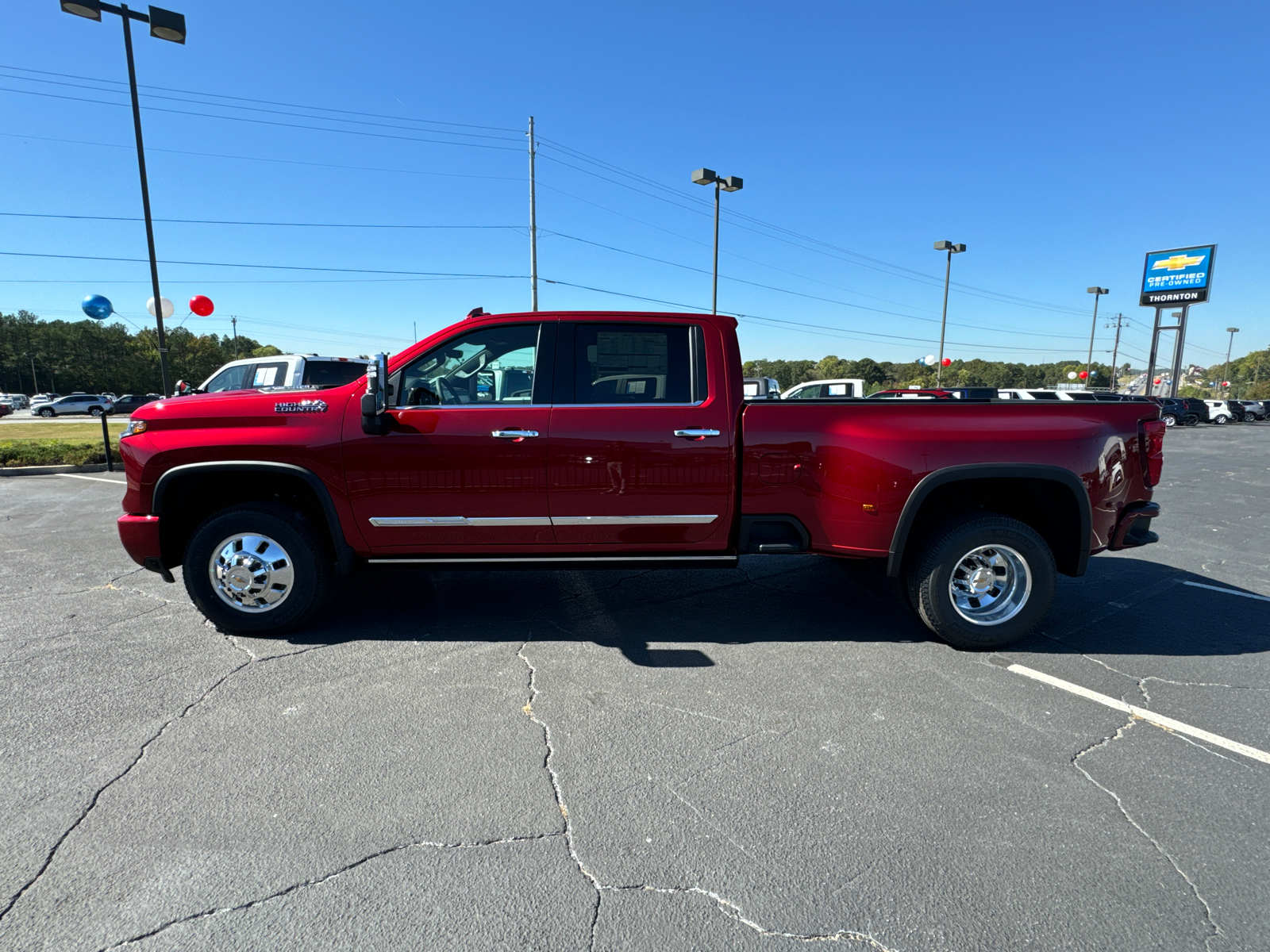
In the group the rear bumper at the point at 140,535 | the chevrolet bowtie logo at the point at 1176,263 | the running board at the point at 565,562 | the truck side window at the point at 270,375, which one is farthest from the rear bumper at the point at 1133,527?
the chevrolet bowtie logo at the point at 1176,263

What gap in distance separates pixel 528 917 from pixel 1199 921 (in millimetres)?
2024

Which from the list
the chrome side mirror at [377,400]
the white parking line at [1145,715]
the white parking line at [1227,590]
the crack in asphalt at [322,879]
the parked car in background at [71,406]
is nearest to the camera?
the crack in asphalt at [322,879]

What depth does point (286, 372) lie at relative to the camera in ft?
34.0

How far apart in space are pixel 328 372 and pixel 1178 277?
2010 inches

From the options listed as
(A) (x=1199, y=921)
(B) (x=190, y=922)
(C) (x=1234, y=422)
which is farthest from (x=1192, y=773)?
(C) (x=1234, y=422)


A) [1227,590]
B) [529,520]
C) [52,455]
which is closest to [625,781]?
[529,520]

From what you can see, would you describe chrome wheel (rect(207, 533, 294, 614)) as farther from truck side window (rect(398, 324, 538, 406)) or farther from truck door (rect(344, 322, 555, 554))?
truck side window (rect(398, 324, 538, 406))

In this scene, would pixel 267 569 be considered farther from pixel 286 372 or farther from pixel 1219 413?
pixel 1219 413

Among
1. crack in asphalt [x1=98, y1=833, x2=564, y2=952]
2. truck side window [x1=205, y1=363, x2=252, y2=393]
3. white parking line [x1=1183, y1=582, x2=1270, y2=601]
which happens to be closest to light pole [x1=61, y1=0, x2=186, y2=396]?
truck side window [x1=205, y1=363, x2=252, y2=393]

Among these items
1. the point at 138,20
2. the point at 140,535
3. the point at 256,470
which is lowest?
the point at 140,535

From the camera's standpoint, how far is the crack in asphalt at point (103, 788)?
2094 millimetres

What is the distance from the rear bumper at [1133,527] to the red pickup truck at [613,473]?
15 millimetres

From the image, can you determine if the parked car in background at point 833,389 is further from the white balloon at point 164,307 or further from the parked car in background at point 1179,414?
the parked car in background at point 1179,414

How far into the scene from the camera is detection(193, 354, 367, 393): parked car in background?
406 inches
